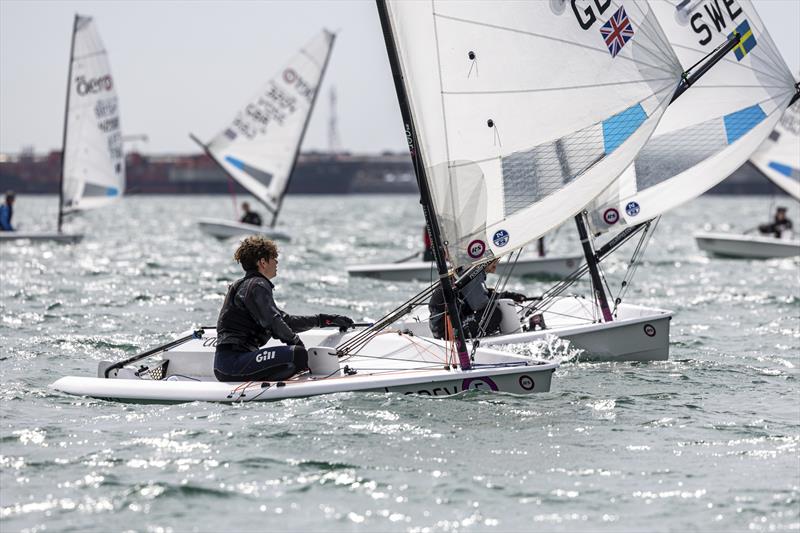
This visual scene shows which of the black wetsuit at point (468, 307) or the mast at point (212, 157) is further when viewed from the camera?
the mast at point (212, 157)

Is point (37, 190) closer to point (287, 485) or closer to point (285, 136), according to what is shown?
point (285, 136)

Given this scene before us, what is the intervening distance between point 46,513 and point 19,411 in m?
2.36

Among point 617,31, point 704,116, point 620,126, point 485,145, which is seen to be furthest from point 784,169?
point 485,145

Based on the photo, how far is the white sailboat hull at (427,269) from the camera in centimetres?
1855

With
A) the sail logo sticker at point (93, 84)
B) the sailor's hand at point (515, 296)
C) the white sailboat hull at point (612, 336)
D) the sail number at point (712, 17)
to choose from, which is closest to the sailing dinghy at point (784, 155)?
the sail number at point (712, 17)

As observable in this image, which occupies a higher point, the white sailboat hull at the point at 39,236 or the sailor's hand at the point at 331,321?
the white sailboat hull at the point at 39,236

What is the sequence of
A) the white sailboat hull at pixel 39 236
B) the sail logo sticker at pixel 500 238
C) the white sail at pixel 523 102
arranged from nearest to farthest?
the white sail at pixel 523 102
the sail logo sticker at pixel 500 238
the white sailboat hull at pixel 39 236

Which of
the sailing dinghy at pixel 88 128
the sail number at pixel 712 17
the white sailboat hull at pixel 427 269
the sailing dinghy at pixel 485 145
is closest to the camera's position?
the sailing dinghy at pixel 485 145

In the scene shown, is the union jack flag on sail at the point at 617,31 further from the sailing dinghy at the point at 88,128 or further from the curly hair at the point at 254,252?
the sailing dinghy at the point at 88,128

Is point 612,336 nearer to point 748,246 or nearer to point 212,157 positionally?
point 748,246

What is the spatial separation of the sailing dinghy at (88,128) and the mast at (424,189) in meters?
21.8

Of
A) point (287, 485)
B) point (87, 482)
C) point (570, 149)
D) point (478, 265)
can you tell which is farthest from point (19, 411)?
point (570, 149)

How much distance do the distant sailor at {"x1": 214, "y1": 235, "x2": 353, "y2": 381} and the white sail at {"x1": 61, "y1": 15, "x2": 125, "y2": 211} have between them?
70.9ft

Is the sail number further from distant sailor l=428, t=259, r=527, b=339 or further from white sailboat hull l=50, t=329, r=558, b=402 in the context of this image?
white sailboat hull l=50, t=329, r=558, b=402
